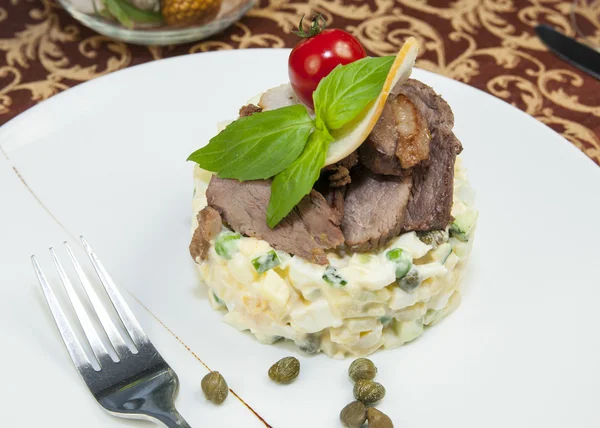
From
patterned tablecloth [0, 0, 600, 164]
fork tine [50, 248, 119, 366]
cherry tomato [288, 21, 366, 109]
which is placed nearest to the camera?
fork tine [50, 248, 119, 366]

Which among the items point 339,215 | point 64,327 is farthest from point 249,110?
point 64,327

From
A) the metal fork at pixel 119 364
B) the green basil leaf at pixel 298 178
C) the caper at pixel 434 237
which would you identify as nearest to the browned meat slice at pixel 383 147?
the green basil leaf at pixel 298 178

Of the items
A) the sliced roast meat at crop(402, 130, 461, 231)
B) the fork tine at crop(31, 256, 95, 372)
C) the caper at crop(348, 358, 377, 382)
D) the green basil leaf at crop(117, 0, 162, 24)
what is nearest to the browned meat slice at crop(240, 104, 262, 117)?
the sliced roast meat at crop(402, 130, 461, 231)

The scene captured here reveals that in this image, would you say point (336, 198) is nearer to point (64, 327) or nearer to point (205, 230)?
point (205, 230)

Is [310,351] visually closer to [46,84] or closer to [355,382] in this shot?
[355,382]

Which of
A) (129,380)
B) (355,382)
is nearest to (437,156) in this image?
(355,382)

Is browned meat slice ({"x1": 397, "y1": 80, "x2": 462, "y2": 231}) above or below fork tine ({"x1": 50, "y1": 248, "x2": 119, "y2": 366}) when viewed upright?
above

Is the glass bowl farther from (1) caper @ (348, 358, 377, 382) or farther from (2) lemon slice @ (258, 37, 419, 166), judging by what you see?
(1) caper @ (348, 358, 377, 382)
